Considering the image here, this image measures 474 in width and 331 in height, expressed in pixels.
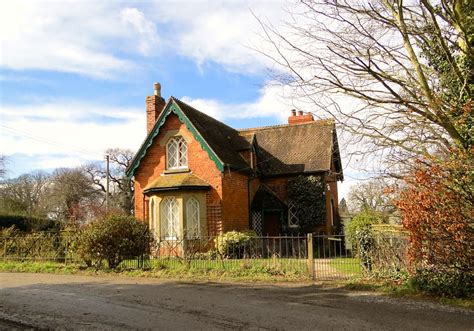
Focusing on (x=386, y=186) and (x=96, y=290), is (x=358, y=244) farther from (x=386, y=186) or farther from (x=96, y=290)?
(x=96, y=290)

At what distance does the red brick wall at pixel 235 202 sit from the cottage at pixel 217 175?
5 centimetres

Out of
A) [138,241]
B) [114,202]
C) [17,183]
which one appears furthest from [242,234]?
[17,183]

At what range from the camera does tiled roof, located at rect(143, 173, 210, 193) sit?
20.4 meters

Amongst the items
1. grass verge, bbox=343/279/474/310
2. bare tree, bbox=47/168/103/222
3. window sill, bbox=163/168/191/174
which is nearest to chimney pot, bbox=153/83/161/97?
window sill, bbox=163/168/191/174

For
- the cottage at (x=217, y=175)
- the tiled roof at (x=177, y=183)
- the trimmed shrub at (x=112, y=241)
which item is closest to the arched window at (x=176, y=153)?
the cottage at (x=217, y=175)

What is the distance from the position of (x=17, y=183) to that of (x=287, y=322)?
197 ft

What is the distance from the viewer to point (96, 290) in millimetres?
11445

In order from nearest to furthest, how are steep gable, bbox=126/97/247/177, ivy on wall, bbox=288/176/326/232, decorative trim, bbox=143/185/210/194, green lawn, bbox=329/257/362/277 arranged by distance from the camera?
green lawn, bbox=329/257/362/277 → decorative trim, bbox=143/185/210/194 → steep gable, bbox=126/97/247/177 → ivy on wall, bbox=288/176/326/232

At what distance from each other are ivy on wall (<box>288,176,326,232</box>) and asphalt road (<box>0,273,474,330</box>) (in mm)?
12446

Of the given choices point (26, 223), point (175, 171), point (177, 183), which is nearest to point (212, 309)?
point (177, 183)

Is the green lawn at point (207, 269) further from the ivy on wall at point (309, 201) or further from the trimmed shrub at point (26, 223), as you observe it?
the trimmed shrub at point (26, 223)

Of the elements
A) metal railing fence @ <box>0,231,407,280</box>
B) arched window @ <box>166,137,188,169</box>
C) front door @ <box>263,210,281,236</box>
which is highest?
arched window @ <box>166,137,188,169</box>

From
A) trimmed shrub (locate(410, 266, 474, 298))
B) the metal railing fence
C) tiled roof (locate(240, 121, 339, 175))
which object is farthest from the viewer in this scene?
tiled roof (locate(240, 121, 339, 175))

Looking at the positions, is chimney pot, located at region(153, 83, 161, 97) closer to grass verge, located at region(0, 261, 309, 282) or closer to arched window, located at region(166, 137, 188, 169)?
arched window, located at region(166, 137, 188, 169)
